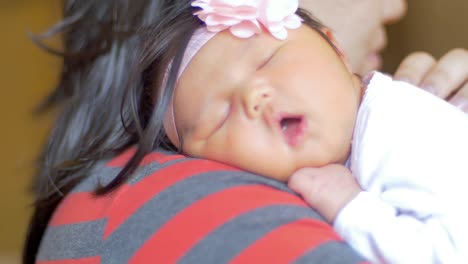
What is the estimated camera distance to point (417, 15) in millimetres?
1789

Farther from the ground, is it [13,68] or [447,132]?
[447,132]

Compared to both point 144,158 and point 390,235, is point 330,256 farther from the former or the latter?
point 144,158

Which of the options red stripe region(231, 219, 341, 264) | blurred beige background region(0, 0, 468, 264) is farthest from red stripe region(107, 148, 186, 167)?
blurred beige background region(0, 0, 468, 264)

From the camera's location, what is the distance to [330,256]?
0.64m

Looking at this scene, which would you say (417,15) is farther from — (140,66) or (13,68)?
(13,68)

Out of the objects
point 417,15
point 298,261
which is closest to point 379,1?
point 417,15

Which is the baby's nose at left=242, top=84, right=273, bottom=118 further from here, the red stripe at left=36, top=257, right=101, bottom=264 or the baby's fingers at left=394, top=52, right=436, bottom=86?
the baby's fingers at left=394, top=52, right=436, bottom=86

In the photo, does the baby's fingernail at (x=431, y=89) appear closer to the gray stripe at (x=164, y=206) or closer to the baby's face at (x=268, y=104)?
the baby's face at (x=268, y=104)

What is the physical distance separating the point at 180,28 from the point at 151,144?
170 mm

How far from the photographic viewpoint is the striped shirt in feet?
2.16

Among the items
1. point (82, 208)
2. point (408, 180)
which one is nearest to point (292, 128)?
point (408, 180)

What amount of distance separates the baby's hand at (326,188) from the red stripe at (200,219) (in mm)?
57

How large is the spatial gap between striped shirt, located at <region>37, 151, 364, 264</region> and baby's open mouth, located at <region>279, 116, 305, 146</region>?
0.07 meters

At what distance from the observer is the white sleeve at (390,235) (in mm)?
729
